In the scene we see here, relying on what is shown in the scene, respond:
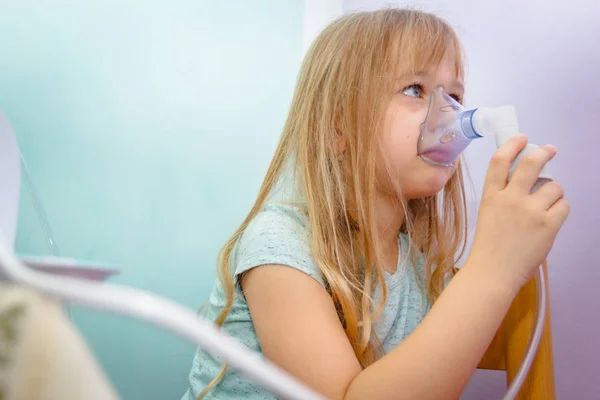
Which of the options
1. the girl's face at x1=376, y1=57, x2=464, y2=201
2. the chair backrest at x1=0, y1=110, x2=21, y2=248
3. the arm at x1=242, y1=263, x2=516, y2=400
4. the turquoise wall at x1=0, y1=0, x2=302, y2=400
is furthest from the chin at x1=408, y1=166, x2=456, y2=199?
the chair backrest at x1=0, y1=110, x2=21, y2=248

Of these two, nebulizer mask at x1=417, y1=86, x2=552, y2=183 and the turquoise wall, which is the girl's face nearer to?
nebulizer mask at x1=417, y1=86, x2=552, y2=183

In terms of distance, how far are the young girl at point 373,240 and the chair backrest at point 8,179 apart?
0.28 m

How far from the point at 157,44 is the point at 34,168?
11.9 inches

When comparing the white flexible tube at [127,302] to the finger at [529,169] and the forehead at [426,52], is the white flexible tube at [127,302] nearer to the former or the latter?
the finger at [529,169]

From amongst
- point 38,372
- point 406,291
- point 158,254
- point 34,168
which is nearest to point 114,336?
point 158,254

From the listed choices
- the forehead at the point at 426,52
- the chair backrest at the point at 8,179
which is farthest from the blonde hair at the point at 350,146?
the chair backrest at the point at 8,179

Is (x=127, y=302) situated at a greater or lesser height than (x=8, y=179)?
greater

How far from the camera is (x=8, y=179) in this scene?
72 cm

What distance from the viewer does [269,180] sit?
0.85 meters

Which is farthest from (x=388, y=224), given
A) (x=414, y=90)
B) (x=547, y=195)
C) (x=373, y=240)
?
(x=547, y=195)

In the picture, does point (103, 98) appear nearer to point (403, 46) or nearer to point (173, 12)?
point (173, 12)

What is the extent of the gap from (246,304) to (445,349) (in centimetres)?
30

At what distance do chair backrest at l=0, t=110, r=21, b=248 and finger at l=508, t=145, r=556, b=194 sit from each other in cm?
60

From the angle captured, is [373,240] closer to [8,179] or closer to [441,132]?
[441,132]
